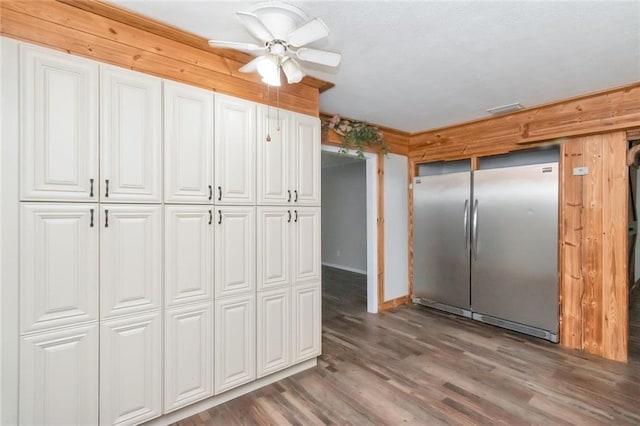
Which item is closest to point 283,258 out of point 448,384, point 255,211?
point 255,211

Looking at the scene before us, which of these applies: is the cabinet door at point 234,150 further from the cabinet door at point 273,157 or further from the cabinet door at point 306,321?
the cabinet door at point 306,321

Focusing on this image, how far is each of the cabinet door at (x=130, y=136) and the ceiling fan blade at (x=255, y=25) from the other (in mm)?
773

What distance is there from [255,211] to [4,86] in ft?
4.70

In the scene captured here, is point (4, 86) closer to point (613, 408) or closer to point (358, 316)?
point (358, 316)

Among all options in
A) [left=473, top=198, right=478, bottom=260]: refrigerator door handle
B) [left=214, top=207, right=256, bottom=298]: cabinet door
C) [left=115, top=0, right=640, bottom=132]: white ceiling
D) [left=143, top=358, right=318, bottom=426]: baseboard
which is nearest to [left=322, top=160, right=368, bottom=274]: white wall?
[left=473, top=198, right=478, bottom=260]: refrigerator door handle

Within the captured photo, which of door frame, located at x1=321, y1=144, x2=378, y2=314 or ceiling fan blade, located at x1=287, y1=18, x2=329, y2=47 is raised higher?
ceiling fan blade, located at x1=287, y1=18, x2=329, y2=47

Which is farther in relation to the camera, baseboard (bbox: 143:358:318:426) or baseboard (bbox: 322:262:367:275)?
baseboard (bbox: 322:262:367:275)

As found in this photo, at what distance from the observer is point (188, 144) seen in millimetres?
1973

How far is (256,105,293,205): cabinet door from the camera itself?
2303 millimetres

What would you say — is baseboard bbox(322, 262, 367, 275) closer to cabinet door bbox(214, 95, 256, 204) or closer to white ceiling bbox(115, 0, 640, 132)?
white ceiling bbox(115, 0, 640, 132)

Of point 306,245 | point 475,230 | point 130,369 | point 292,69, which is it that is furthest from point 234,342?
point 475,230

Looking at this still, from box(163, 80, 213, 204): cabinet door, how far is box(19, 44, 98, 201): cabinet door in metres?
0.37

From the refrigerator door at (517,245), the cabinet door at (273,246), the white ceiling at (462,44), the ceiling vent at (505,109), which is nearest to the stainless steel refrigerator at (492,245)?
the refrigerator door at (517,245)

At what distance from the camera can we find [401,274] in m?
4.40
